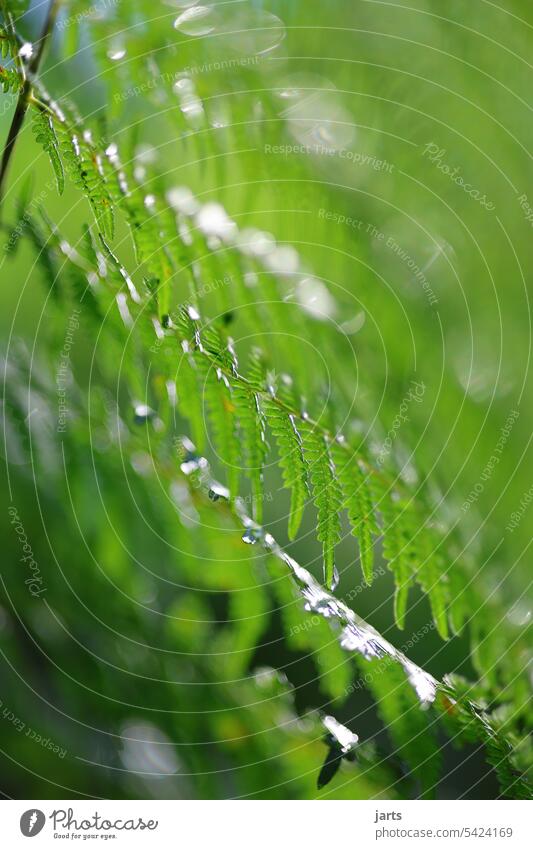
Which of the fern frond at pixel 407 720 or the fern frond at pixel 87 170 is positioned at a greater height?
the fern frond at pixel 87 170

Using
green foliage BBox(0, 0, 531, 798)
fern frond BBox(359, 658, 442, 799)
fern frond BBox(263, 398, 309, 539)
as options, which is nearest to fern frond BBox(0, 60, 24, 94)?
green foliage BBox(0, 0, 531, 798)

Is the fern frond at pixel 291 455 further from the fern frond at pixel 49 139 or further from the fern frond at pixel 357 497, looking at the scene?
the fern frond at pixel 49 139

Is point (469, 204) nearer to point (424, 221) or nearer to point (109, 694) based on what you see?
point (424, 221)

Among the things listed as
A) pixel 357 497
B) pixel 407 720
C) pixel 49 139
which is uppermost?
pixel 49 139

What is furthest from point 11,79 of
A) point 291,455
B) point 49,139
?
point 291,455

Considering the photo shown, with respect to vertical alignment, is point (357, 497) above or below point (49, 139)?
below

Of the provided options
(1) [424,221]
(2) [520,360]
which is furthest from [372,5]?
(2) [520,360]
